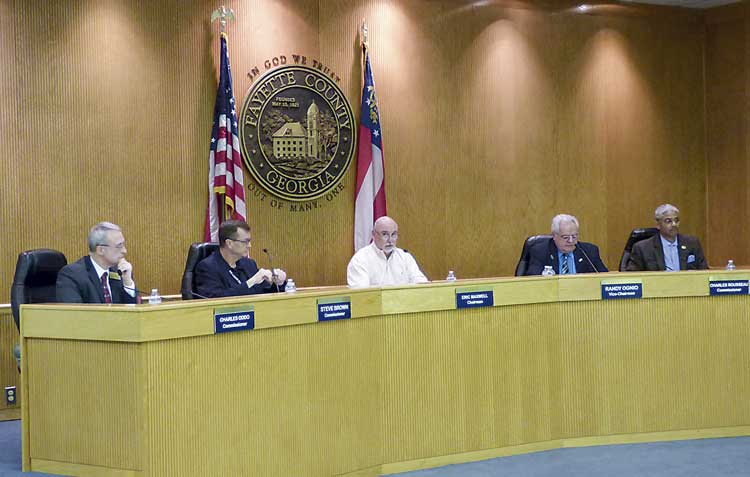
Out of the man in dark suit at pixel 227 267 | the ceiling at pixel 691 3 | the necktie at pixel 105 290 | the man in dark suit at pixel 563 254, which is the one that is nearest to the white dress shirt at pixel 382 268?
the man in dark suit at pixel 227 267

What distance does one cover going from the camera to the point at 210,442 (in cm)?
409

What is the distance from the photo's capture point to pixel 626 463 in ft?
16.5

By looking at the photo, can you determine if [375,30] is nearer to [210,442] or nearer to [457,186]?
[457,186]

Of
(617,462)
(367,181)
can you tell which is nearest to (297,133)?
(367,181)

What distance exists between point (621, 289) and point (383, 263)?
154 cm

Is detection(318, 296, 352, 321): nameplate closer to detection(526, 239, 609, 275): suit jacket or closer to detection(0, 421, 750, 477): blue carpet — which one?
detection(0, 421, 750, 477): blue carpet

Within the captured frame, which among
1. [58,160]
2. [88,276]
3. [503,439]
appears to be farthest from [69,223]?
[503,439]

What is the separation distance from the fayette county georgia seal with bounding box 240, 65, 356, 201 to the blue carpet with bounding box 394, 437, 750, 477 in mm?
2951

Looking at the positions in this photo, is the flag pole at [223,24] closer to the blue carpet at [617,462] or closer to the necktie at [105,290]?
the necktie at [105,290]

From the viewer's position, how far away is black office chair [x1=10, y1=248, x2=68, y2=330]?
5.43 metres

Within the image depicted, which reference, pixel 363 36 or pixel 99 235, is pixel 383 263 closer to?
pixel 99 235

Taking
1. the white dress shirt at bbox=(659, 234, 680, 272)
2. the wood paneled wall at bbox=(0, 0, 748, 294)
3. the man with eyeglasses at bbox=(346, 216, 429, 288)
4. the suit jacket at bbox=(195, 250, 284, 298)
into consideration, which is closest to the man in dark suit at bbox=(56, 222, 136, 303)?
the suit jacket at bbox=(195, 250, 284, 298)

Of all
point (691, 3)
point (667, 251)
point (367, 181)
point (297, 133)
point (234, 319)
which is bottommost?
point (234, 319)

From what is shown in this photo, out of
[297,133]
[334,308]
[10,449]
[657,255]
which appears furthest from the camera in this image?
[297,133]
